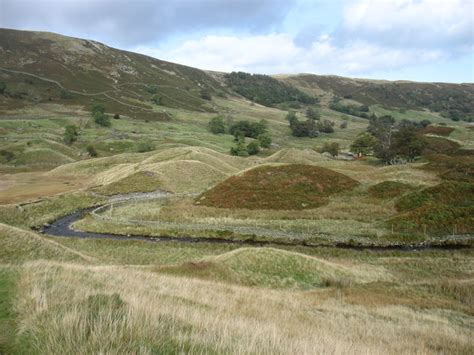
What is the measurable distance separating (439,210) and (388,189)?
46.3ft

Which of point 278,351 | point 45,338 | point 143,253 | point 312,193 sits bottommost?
point 143,253

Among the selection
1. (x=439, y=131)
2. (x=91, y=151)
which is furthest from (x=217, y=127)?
(x=439, y=131)

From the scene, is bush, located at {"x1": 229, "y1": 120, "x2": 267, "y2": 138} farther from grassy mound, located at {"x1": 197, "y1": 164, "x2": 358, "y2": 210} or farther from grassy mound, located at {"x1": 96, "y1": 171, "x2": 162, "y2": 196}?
grassy mound, located at {"x1": 197, "y1": 164, "x2": 358, "y2": 210}

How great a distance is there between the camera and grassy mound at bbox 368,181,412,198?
205ft

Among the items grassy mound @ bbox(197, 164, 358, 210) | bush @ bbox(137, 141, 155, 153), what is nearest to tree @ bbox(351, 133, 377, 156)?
grassy mound @ bbox(197, 164, 358, 210)

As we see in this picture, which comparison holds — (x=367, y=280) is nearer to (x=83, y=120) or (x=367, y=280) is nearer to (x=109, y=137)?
(x=109, y=137)

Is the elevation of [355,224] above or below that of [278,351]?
below

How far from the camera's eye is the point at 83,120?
166625 millimetres

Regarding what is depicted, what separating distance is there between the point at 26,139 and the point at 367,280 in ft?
421

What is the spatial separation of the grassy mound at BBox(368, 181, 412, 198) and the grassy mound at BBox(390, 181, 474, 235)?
11.2 feet

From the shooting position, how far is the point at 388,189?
64188mm

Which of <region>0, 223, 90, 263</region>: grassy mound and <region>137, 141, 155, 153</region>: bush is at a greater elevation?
<region>137, 141, 155, 153</region>: bush

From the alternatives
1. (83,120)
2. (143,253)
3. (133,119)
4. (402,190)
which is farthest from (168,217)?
(133,119)

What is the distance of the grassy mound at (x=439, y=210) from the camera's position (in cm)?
4725
